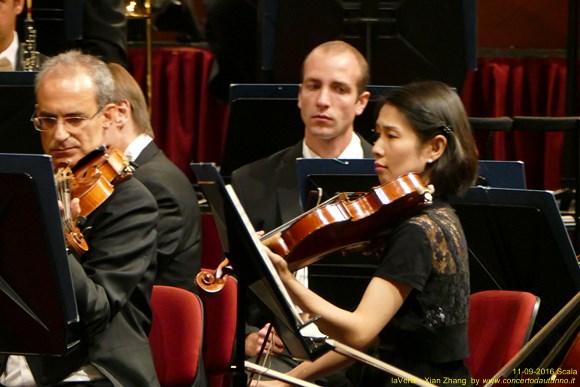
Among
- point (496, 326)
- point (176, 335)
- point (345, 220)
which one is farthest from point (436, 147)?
point (176, 335)

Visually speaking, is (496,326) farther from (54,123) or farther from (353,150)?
(54,123)

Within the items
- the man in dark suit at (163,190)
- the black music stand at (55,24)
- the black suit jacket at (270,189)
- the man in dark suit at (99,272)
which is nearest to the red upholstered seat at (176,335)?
the man in dark suit at (99,272)

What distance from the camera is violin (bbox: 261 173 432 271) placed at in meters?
2.77

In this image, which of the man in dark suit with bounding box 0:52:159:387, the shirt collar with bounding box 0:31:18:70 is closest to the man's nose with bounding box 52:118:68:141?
the man in dark suit with bounding box 0:52:159:387

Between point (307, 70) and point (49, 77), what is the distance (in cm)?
114

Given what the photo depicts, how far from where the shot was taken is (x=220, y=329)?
3.36 m

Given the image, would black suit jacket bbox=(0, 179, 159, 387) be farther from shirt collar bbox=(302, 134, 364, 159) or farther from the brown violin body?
shirt collar bbox=(302, 134, 364, 159)

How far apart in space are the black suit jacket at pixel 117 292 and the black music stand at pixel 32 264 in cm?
22

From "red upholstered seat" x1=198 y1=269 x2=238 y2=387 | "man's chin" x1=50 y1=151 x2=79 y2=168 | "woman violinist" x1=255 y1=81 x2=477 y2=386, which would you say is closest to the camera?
"woman violinist" x1=255 y1=81 x2=477 y2=386

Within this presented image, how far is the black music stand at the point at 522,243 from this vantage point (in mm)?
3010

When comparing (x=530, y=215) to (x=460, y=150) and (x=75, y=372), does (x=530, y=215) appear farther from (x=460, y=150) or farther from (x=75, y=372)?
(x=75, y=372)

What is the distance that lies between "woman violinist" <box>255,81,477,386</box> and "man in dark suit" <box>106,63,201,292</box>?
0.85 metres

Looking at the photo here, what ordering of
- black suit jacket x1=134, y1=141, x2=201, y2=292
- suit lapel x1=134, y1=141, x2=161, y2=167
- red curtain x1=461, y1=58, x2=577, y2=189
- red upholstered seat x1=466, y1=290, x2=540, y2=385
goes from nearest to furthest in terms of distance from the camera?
red upholstered seat x1=466, y1=290, x2=540, y2=385
black suit jacket x1=134, y1=141, x2=201, y2=292
suit lapel x1=134, y1=141, x2=161, y2=167
red curtain x1=461, y1=58, x2=577, y2=189

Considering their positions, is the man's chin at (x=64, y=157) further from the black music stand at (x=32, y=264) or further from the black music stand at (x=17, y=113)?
the black music stand at (x=32, y=264)
